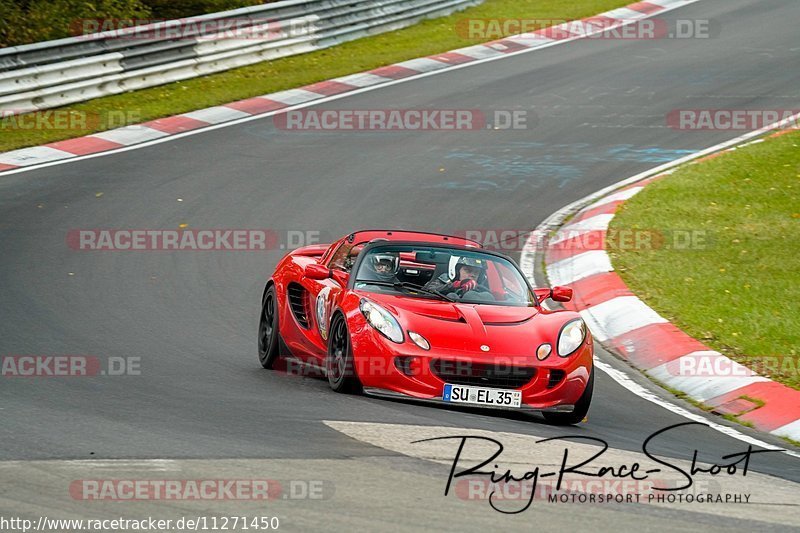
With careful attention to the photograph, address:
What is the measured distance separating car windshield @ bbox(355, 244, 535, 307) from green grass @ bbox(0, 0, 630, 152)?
9.14 m

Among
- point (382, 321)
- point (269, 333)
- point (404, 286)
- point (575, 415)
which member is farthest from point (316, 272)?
point (575, 415)

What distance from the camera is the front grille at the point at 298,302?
9523 millimetres

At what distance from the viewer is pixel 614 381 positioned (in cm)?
950

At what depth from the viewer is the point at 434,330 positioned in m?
8.17

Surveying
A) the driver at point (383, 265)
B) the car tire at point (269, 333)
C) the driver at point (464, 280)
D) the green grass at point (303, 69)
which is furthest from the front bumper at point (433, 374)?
the green grass at point (303, 69)

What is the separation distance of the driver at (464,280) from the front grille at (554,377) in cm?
112

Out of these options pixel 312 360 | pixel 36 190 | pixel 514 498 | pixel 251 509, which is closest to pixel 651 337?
pixel 312 360

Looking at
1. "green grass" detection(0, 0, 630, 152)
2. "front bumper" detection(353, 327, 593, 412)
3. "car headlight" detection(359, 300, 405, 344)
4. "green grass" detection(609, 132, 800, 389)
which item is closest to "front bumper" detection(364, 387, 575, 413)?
"front bumper" detection(353, 327, 593, 412)

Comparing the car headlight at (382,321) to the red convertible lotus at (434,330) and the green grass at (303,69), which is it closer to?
the red convertible lotus at (434,330)

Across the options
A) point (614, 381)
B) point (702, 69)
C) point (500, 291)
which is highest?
point (702, 69)

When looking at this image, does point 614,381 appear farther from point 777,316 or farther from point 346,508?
point 346,508

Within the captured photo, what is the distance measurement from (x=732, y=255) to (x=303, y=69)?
1080 centimetres

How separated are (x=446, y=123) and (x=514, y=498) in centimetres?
1337

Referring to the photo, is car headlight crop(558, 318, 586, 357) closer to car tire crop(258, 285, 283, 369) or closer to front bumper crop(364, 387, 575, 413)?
front bumper crop(364, 387, 575, 413)
